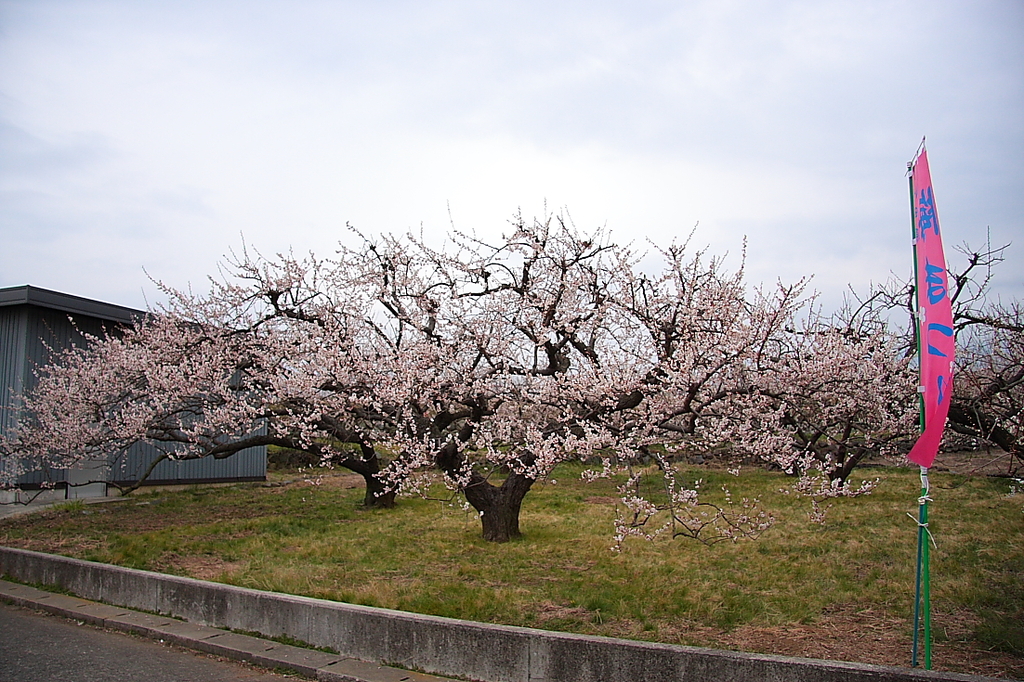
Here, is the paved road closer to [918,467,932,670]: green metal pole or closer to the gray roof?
[918,467,932,670]: green metal pole

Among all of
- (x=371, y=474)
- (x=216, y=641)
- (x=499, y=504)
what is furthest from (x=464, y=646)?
(x=371, y=474)

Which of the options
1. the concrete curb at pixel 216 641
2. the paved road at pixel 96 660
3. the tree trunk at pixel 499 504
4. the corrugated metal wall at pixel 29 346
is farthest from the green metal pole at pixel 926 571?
the corrugated metal wall at pixel 29 346

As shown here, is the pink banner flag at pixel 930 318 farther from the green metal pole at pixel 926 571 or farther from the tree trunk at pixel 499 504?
the tree trunk at pixel 499 504

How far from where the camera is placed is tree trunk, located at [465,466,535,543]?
8914 mm

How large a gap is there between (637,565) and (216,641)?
4.09 m

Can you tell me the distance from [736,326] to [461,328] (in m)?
3.19

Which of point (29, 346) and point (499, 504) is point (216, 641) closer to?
point (499, 504)

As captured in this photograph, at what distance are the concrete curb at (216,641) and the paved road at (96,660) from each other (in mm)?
85

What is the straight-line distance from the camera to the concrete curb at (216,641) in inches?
188

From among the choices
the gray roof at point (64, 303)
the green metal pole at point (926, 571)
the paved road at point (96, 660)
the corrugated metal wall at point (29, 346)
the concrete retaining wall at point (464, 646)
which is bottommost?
the paved road at point (96, 660)

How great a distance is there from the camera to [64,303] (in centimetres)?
1303

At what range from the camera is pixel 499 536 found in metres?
8.93

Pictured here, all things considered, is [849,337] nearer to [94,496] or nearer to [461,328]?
[461,328]

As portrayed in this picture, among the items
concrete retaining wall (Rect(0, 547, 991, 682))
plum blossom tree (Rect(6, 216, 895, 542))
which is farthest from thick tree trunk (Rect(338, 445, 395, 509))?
concrete retaining wall (Rect(0, 547, 991, 682))
